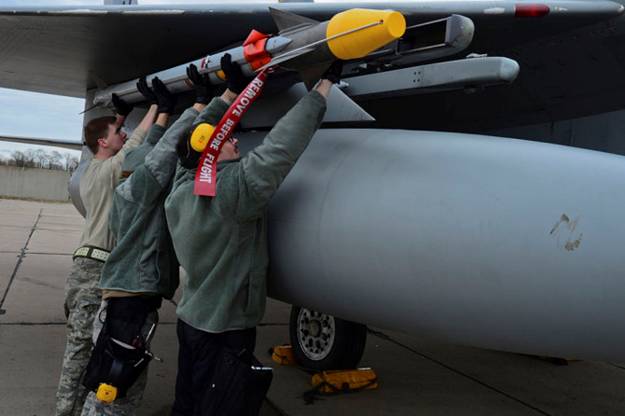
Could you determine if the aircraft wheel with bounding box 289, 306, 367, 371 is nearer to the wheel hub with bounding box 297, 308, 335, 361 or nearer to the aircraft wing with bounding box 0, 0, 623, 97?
the wheel hub with bounding box 297, 308, 335, 361

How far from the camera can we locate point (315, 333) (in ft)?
15.0

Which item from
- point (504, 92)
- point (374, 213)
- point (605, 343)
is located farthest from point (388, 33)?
point (504, 92)

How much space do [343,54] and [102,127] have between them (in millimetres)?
1804

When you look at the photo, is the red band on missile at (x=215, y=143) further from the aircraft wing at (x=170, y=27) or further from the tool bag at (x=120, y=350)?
the tool bag at (x=120, y=350)

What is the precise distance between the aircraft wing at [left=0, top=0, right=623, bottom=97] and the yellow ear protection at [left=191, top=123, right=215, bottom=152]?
74 cm

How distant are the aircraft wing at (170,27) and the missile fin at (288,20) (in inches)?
12.8

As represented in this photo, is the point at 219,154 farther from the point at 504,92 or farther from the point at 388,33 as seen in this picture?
the point at 504,92

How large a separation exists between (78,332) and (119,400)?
56 cm

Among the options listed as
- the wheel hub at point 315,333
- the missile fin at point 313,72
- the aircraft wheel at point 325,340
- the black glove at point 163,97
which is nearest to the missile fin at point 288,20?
the missile fin at point 313,72

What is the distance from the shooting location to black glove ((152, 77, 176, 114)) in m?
3.29

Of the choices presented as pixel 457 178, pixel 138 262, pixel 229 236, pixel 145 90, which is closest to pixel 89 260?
pixel 138 262

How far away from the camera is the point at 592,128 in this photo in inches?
136

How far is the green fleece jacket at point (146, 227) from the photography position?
2.79 m

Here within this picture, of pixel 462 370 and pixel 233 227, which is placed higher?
pixel 233 227
